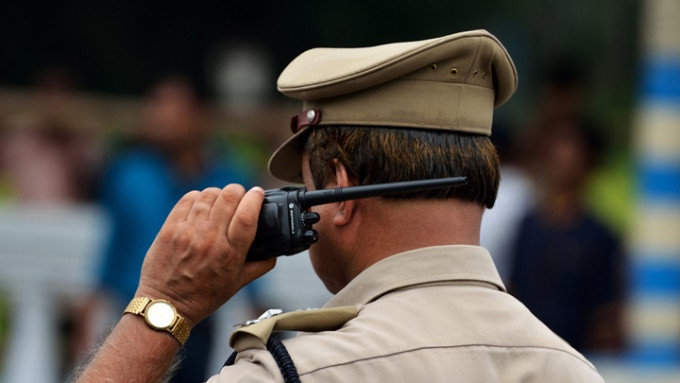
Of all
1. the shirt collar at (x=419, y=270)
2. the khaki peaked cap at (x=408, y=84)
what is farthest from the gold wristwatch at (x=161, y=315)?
the khaki peaked cap at (x=408, y=84)

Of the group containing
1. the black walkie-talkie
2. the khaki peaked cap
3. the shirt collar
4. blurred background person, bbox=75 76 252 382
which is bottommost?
blurred background person, bbox=75 76 252 382

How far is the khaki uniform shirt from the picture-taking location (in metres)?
2.25

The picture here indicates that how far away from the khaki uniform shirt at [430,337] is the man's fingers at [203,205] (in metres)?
0.27

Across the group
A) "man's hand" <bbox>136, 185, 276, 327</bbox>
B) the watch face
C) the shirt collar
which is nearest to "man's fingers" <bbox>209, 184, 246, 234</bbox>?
"man's hand" <bbox>136, 185, 276, 327</bbox>

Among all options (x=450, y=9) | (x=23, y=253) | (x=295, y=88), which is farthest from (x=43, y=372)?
(x=450, y=9)

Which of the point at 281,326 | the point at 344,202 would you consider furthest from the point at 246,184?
the point at 281,326

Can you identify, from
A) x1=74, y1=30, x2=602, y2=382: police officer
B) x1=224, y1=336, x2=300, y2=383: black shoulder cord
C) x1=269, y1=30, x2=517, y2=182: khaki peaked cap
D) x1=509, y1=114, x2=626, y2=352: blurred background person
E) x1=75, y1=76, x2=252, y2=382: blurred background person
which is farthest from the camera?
x1=509, y1=114, x2=626, y2=352: blurred background person

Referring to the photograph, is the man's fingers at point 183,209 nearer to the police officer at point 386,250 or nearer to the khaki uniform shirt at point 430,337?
the police officer at point 386,250

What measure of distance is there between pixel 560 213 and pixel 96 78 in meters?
11.2

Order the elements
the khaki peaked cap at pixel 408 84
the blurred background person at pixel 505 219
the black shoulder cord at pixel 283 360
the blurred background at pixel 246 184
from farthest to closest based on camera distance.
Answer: the blurred background person at pixel 505 219 < the blurred background at pixel 246 184 < the khaki peaked cap at pixel 408 84 < the black shoulder cord at pixel 283 360

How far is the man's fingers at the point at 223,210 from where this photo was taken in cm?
238

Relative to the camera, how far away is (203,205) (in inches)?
94.6

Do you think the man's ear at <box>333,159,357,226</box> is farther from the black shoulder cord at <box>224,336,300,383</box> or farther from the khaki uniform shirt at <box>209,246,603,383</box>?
the black shoulder cord at <box>224,336,300,383</box>

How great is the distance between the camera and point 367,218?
2.44m
